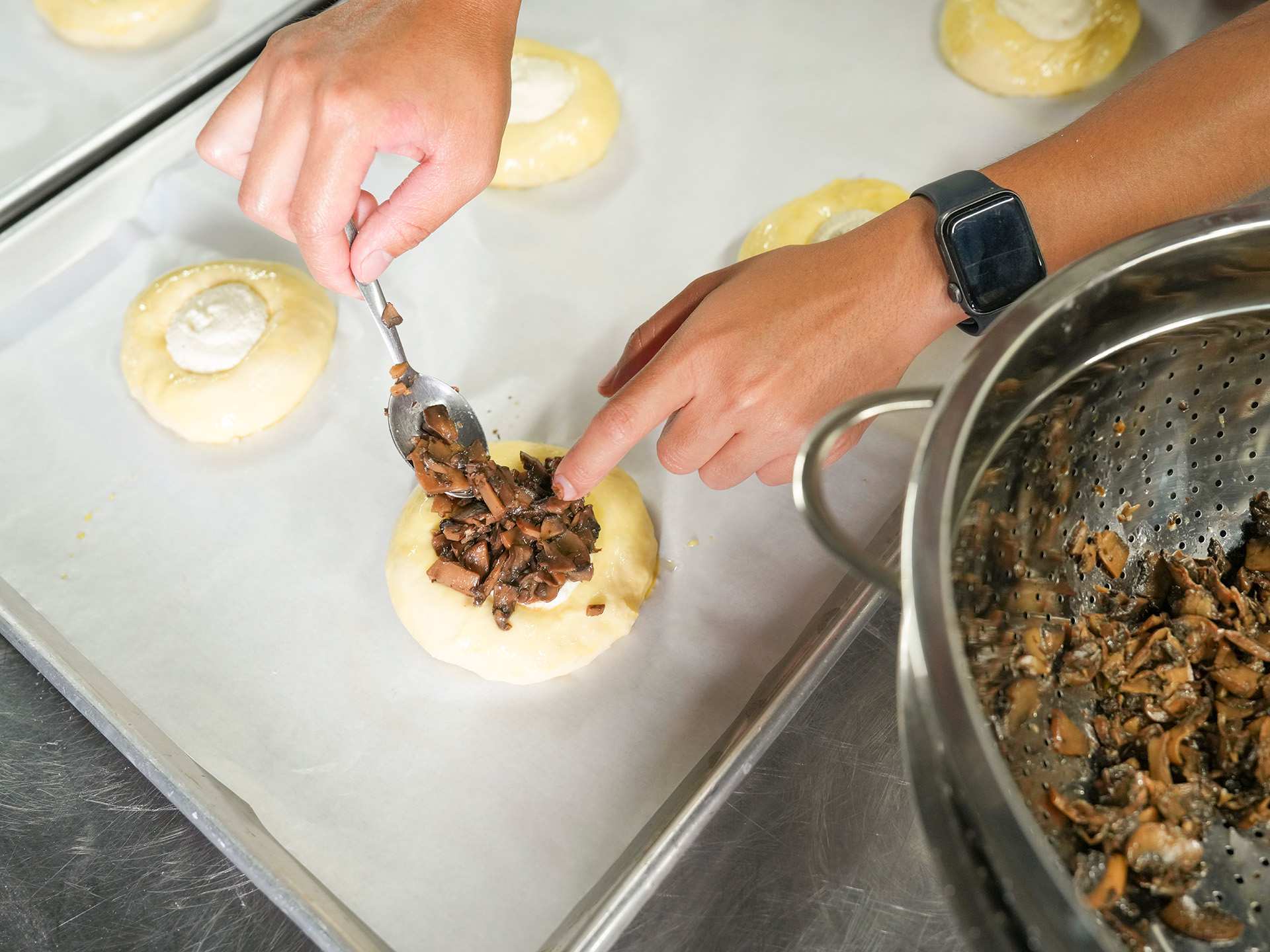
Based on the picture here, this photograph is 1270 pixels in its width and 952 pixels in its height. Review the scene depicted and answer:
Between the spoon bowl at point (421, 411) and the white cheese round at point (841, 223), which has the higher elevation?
the spoon bowl at point (421, 411)

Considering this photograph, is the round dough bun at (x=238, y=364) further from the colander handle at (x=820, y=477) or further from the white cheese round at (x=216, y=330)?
the colander handle at (x=820, y=477)

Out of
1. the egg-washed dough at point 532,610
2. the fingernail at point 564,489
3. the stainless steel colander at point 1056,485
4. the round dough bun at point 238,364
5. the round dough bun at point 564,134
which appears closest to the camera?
the stainless steel colander at point 1056,485

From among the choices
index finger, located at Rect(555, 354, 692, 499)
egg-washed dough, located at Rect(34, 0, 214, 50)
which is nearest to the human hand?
index finger, located at Rect(555, 354, 692, 499)

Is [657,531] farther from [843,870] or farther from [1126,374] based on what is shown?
[1126,374]

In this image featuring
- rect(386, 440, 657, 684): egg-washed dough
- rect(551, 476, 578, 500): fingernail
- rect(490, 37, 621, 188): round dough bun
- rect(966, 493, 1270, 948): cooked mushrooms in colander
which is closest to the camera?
rect(966, 493, 1270, 948): cooked mushrooms in colander

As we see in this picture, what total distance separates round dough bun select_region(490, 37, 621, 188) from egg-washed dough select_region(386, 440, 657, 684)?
63 centimetres

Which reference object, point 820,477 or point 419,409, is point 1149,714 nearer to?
point 820,477

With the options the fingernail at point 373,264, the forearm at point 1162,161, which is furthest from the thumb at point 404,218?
the forearm at point 1162,161

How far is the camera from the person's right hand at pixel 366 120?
1.05 metres

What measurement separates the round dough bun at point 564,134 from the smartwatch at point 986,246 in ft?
2.56

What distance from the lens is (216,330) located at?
1514 millimetres

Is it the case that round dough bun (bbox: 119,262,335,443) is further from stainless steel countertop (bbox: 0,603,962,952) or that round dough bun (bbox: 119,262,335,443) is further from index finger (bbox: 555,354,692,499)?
index finger (bbox: 555,354,692,499)

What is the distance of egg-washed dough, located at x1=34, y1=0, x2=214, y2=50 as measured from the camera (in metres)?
1.80

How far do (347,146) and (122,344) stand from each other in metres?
0.76
